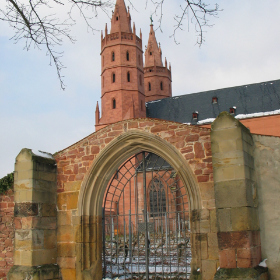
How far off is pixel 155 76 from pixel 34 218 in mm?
33294

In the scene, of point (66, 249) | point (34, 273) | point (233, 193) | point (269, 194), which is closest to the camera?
point (233, 193)

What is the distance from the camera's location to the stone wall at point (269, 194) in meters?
5.98

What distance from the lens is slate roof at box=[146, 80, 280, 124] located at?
2728 centimetres

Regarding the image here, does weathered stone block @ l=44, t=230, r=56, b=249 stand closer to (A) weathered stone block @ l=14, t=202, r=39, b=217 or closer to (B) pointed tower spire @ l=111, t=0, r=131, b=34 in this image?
(A) weathered stone block @ l=14, t=202, r=39, b=217

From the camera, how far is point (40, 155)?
771cm

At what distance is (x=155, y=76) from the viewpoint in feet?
129

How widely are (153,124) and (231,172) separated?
198cm

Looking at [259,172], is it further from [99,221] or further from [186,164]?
[99,221]

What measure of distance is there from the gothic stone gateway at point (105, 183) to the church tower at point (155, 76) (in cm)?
3142

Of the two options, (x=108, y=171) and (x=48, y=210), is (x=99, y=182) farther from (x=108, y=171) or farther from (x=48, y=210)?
(x=48, y=210)

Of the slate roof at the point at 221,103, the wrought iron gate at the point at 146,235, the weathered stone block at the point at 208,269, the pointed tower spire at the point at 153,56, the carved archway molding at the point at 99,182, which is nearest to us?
the weathered stone block at the point at 208,269

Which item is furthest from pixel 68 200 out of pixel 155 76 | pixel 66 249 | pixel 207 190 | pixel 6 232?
pixel 155 76

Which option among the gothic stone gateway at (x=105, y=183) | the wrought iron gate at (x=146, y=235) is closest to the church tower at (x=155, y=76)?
the wrought iron gate at (x=146, y=235)

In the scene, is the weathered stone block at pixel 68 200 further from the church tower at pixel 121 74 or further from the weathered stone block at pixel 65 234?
the church tower at pixel 121 74
